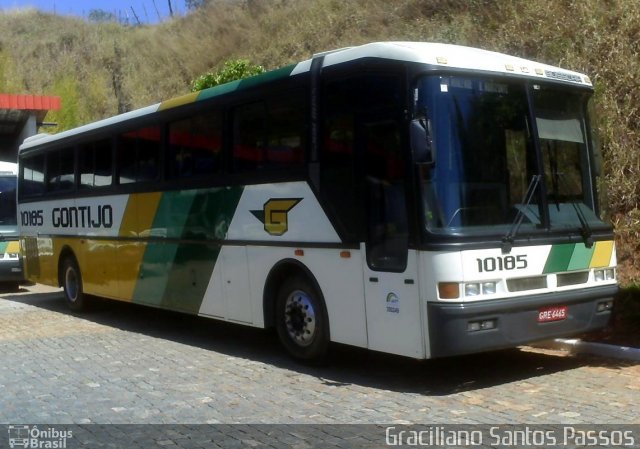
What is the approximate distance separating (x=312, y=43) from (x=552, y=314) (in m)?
19.3

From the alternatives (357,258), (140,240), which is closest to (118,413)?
(357,258)

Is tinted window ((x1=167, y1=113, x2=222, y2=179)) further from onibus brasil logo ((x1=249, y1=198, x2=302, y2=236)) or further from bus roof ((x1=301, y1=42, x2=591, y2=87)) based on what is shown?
bus roof ((x1=301, y1=42, x2=591, y2=87))

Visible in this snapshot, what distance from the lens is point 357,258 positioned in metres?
8.55

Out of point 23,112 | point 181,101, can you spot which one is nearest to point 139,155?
point 181,101

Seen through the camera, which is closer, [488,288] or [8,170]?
[488,288]

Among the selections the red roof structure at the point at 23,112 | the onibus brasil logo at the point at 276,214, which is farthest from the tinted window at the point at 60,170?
the red roof structure at the point at 23,112

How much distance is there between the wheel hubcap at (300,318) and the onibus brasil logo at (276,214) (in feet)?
2.41

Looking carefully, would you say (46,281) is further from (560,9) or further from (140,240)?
(560,9)

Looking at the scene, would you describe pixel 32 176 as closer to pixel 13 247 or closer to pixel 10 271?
pixel 13 247

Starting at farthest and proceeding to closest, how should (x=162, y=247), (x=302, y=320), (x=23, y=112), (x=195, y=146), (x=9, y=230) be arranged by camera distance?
(x=23, y=112), (x=9, y=230), (x=162, y=247), (x=195, y=146), (x=302, y=320)

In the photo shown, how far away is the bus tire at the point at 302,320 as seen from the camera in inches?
362

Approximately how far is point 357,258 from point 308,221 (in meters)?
0.88

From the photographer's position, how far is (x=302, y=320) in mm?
9484

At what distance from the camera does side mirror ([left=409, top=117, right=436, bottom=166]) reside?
7.62m
